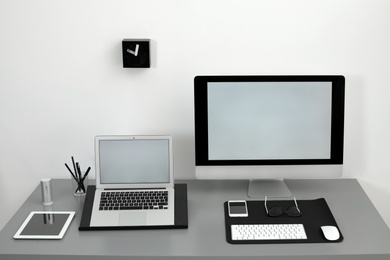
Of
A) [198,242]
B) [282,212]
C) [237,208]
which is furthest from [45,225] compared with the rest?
[282,212]

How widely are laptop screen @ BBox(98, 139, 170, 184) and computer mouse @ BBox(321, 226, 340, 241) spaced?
616 millimetres

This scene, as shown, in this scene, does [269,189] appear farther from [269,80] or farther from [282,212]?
[269,80]

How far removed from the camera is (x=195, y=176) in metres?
2.52

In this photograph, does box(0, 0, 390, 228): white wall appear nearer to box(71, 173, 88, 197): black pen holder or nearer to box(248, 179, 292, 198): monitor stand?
box(71, 173, 88, 197): black pen holder

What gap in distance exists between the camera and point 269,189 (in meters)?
2.38

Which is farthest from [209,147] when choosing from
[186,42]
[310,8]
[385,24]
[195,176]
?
[385,24]

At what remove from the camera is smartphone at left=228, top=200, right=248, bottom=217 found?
2.17 meters

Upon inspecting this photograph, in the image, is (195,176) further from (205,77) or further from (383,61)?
(383,61)

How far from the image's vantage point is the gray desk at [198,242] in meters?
1.92

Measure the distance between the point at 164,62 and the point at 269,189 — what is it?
2.12ft

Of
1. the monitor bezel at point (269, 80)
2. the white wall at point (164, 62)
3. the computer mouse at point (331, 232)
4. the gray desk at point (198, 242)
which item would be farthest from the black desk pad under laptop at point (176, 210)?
the computer mouse at point (331, 232)

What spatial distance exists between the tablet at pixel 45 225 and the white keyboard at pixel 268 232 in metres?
0.59

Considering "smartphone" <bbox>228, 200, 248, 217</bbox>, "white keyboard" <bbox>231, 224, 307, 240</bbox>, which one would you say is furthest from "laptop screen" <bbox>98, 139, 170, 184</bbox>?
"white keyboard" <bbox>231, 224, 307, 240</bbox>

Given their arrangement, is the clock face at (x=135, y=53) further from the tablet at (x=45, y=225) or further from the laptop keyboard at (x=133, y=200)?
the tablet at (x=45, y=225)
